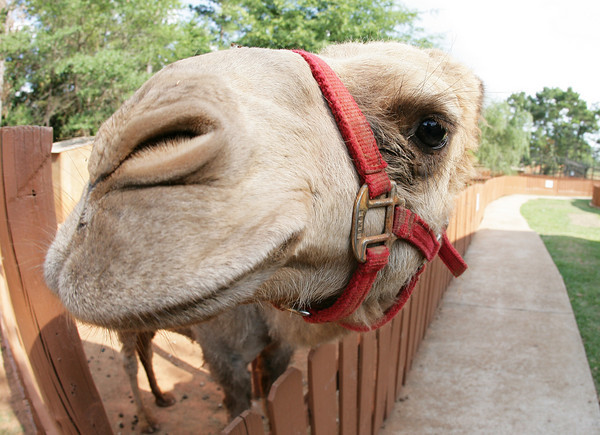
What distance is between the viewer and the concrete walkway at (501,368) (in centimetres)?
392

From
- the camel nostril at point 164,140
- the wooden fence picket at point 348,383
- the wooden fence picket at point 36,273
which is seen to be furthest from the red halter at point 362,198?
the wooden fence picket at point 348,383

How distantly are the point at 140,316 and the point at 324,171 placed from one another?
0.68m

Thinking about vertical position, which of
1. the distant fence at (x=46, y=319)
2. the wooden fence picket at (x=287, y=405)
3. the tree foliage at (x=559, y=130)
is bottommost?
the tree foliage at (x=559, y=130)

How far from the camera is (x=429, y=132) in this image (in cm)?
162

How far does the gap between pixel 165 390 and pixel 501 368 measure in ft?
13.1

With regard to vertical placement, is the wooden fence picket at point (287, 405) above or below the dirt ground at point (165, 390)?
above

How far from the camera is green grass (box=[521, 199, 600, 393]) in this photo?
5989 millimetres

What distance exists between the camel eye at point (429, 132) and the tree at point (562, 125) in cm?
6570

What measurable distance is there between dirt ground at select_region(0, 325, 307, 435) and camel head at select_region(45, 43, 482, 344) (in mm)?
2842

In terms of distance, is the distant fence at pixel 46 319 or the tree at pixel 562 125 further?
the tree at pixel 562 125

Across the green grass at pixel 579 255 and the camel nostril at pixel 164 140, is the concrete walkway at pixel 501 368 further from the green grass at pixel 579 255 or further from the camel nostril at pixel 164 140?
the camel nostril at pixel 164 140

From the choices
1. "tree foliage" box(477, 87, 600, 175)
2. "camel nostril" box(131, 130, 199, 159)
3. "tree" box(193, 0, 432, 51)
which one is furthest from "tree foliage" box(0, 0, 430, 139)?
"tree foliage" box(477, 87, 600, 175)

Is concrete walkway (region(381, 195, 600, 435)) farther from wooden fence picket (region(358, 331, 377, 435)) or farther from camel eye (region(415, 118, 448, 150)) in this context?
camel eye (region(415, 118, 448, 150))

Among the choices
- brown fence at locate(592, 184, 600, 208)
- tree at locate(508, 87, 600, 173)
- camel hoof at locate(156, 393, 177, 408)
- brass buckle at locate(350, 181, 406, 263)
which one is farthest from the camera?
tree at locate(508, 87, 600, 173)
